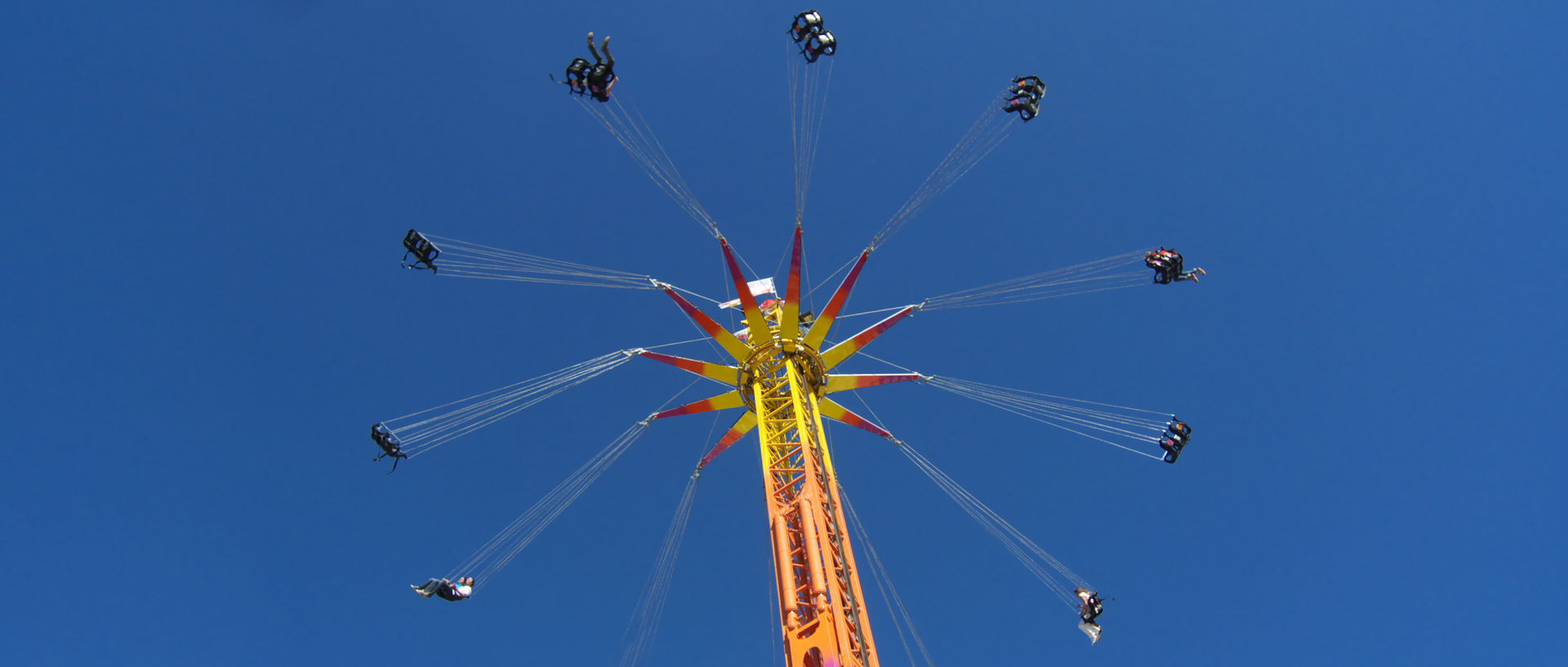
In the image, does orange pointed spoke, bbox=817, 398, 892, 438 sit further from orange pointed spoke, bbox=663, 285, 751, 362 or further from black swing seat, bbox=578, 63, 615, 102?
black swing seat, bbox=578, 63, 615, 102

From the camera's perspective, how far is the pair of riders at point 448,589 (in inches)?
1008

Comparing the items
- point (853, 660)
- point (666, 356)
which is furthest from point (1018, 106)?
point (853, 660)

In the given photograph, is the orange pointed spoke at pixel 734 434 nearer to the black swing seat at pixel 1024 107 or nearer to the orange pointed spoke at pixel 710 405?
the orange pointed spoke at pixel 710 405

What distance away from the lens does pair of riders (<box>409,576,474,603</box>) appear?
84.0 feet

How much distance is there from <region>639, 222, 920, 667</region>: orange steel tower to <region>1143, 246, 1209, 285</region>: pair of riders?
344 inches

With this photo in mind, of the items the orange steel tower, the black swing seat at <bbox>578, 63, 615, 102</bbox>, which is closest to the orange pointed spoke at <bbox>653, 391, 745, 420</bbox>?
the orange steel tower

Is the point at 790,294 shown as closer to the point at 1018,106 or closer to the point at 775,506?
the point at 775,506

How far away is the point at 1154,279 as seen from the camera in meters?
31.2

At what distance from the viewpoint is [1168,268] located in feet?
103

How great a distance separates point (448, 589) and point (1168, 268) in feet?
85.8

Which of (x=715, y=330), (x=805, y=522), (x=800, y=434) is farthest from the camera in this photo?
(x=715, y=330)

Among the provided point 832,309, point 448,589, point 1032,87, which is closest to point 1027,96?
point 1032,87

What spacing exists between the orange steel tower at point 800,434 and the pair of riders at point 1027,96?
7.22 m

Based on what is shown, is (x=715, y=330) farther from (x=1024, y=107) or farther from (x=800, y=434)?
(x=1024, y=107)
